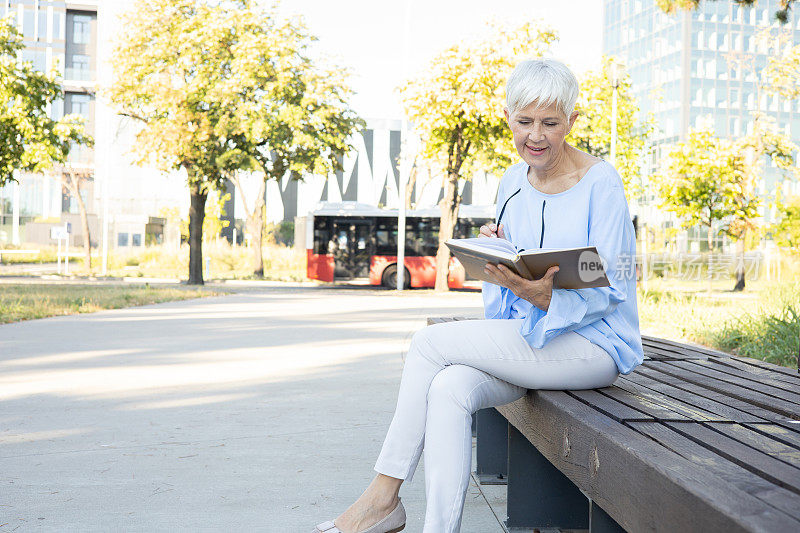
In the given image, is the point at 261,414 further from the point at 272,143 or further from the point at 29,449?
the point at 272,143

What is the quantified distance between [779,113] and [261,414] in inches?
2397

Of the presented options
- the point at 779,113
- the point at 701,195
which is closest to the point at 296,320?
the point at 701,195

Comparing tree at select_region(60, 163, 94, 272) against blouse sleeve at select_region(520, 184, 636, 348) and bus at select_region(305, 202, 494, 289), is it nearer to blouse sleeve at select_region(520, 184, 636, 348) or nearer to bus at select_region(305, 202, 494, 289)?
bus at select_region(305, 202, 494, 289)

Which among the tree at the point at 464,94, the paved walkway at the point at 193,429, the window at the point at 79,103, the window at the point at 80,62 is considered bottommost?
the paved walkway at the point at 193,429

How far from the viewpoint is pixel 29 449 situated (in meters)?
4.34

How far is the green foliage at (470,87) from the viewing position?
835 inches

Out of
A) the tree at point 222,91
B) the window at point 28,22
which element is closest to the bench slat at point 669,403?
the tree at point 222,91

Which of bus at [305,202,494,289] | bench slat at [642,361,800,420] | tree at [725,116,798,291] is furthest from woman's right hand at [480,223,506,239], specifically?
tree at [725,116,798,291]

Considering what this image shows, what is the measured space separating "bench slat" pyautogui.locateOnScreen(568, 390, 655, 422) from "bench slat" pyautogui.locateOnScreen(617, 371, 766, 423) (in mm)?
226

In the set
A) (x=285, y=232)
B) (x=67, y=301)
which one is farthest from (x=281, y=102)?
(x=285, y=232)

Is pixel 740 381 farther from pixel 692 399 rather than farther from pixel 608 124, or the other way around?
pixel 608 124

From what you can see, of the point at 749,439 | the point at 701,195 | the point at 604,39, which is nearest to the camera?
the point at 749,439

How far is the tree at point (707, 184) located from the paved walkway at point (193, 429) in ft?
61.0

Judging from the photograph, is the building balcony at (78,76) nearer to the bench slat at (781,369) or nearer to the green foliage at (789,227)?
the green foliage at (789,227)
